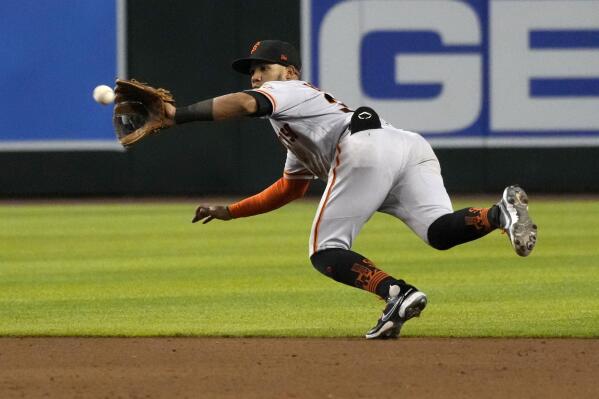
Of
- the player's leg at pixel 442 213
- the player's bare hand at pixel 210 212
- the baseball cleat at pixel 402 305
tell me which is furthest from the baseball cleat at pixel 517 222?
the player's bare hand at pixel 210 212

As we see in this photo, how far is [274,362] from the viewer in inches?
227

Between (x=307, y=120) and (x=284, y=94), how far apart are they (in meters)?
0.26

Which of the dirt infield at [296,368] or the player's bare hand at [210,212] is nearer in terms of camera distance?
the dirt infield at [296,368]

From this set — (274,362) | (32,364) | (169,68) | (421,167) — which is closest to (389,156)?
(421,167)

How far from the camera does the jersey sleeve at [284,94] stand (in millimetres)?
5895

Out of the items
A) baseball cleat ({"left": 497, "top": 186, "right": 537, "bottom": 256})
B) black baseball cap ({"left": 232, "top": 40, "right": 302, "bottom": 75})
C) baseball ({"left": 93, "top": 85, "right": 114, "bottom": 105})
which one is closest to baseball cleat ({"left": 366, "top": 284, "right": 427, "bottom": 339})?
baseball cleat ({"left": 497, "top": 186, "right": 537, "bottom": 256})

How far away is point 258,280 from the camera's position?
9242 millimetres

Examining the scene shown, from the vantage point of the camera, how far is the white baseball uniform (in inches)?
244

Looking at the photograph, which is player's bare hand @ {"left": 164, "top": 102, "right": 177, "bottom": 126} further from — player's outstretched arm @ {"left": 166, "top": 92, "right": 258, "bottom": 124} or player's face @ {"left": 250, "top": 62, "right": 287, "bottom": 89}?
player's face @ {"left": 250, "top": 62, "right": 287, "bottom": 89}

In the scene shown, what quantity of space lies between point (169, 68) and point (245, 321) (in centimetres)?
1010

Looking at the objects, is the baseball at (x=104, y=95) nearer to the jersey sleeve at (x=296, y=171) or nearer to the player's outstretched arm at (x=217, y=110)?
the player's outstretched arm at (x=217, y=110)

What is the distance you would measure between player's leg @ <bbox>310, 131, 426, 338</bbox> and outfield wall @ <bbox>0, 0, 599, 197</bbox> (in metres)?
10.6

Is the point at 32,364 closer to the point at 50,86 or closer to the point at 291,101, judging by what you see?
the point at 291,101

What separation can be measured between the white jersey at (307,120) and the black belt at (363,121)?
1.7 inches
